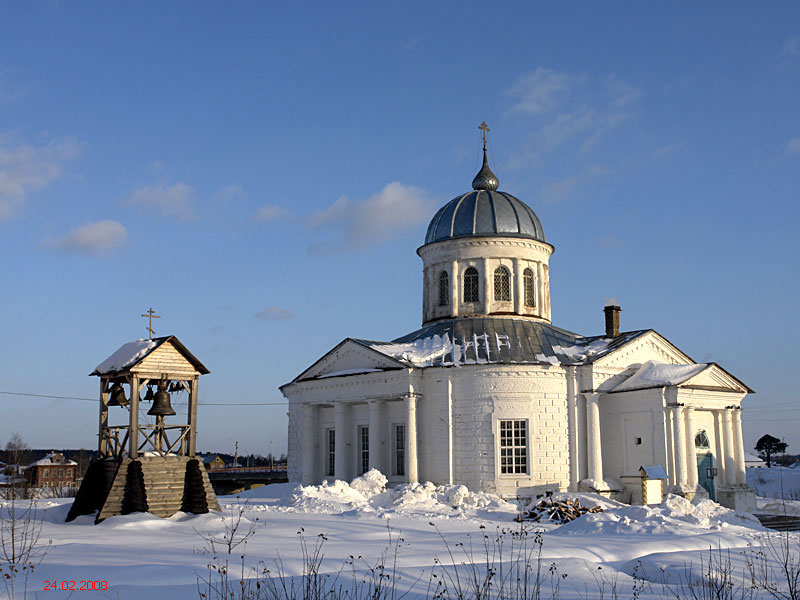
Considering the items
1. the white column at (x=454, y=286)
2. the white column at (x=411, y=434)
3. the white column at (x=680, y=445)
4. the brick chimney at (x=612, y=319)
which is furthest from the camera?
the white column at (x=454, y=286)

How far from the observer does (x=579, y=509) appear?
73.9 feet

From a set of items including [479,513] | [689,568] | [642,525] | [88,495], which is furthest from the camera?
[479,513]

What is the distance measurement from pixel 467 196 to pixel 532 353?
321 inches

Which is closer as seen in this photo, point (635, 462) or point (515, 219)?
point (635, 462)

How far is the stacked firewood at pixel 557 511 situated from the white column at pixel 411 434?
5178 millimetres

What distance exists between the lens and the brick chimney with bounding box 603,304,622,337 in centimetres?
3084

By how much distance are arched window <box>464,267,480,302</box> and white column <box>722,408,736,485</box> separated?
9.75 meters

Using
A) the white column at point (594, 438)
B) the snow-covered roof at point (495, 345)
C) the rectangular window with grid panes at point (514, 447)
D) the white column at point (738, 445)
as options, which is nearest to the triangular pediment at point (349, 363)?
the snow-covered roof at point (495, 345)

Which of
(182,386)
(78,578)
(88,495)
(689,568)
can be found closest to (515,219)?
(182,386)

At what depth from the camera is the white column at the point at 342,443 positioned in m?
30.1

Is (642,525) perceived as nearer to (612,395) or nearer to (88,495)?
(612,395)

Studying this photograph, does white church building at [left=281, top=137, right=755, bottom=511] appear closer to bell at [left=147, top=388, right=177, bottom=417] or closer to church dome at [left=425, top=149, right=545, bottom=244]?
church dome at [left=425, top=149, right=545, bottom=244]

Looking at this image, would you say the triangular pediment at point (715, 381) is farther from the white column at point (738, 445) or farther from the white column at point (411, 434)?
the white column at point (411, 434)

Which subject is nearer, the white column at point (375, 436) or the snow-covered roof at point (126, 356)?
the snow-covered roof at point (126, 356)
